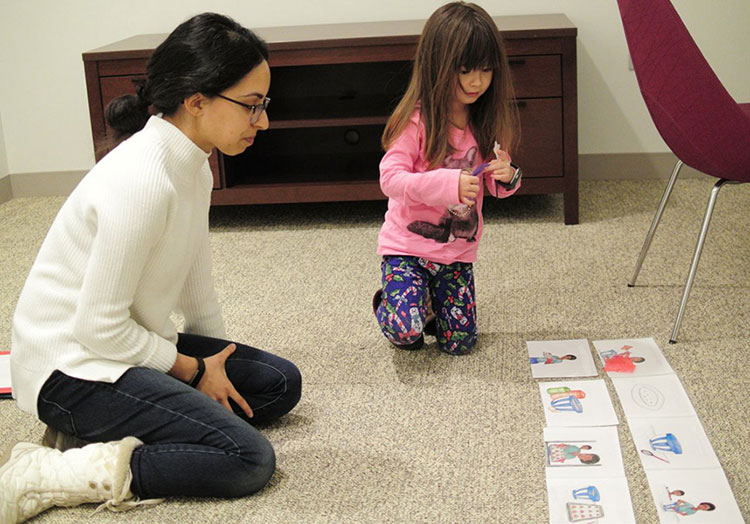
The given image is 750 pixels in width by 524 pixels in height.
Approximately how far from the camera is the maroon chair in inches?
74.0

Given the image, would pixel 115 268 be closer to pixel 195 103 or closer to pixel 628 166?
pixel 195 103

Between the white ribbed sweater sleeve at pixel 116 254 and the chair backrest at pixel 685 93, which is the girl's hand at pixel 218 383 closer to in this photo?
the white ribbed sweater sleeve at pixel 116 254

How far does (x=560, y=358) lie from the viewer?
A: 1.98 meters

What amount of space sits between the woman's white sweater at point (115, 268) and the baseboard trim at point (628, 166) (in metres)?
2.06

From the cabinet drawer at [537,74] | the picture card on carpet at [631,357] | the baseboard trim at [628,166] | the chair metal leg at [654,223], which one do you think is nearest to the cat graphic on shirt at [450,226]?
the picture card on carpet at [631,357]

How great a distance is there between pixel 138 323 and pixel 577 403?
83 centimetres

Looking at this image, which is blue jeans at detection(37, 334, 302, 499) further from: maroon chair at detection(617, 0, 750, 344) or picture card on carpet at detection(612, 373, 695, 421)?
maroon chair at detection(617, 0, 750, 344)

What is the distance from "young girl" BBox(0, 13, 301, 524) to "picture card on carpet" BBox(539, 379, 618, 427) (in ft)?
1.82

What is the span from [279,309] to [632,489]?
109 cm

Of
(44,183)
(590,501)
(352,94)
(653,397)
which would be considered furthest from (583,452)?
(44,183)

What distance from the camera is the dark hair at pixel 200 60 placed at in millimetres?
1488

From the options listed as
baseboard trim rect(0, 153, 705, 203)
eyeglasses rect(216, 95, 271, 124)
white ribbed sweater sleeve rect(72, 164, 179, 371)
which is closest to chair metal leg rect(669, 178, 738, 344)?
eyeglasses rect(216, 95, 271, 124)

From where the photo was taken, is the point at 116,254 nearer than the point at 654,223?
Yes

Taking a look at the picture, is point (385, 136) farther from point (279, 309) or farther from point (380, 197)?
point (380, 197)
